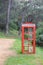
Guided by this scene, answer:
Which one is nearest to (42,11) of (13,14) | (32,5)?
(32,5)

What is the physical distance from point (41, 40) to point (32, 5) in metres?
12.4

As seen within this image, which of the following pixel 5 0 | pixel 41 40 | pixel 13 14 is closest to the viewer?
pixel 41 40

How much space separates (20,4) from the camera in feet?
99.5

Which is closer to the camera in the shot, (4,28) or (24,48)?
(24,48)

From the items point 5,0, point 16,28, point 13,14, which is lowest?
point 16,28

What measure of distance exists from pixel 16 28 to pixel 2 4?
4.97 metres

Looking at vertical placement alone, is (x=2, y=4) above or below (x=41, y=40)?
above

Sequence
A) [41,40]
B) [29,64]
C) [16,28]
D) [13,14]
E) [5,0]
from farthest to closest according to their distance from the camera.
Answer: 1. [16,28]
2. [13,14]
3. [5,0]
4. [41,40]
5. [29,64]

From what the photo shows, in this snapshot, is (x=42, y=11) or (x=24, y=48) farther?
(x=42, y=11)

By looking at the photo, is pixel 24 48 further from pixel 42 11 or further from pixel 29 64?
pixel 42 11

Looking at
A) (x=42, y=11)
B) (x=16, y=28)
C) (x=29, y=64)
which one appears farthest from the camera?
(x=16, y=28)

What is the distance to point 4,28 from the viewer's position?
2838cm

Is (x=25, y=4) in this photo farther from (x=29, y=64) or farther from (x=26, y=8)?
(x=29, y=64)

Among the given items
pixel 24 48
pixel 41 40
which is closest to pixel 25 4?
pixel 41 40
